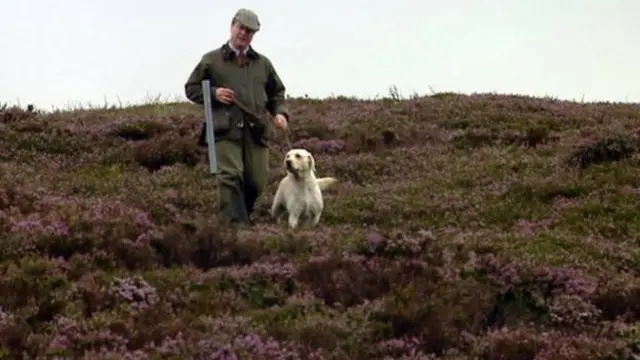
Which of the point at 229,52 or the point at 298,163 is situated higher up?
the point at 229,52

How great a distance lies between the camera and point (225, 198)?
47.7 feet

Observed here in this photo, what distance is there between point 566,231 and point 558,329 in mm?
4258

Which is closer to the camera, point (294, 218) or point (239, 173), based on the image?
point (239, 173)

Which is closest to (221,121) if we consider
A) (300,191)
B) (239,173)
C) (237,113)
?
(237,113)

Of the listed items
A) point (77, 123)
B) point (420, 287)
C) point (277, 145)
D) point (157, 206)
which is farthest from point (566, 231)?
point (77, 123)

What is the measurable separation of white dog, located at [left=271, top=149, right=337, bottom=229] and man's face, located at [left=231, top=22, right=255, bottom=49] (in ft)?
5.28

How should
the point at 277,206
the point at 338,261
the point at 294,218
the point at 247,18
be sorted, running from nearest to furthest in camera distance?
the point at 338,261 → the point at 247,18 → the point at 294,218 → the point at 277,206

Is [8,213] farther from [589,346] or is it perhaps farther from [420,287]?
[589,346]

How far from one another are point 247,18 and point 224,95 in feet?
3.10

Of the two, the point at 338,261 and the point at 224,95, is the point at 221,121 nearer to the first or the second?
the point at 224,95

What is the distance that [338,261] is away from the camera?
12133 mm

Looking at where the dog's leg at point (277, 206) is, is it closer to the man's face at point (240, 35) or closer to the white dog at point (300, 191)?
the white dog at point (300, 191)

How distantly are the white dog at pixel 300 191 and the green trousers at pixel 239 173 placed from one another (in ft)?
1.32

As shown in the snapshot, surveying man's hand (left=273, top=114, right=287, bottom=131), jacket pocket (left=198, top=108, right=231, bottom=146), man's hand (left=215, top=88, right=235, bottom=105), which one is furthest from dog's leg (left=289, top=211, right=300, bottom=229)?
man's hand (left=215, top=88, right=235, bottom=105)
